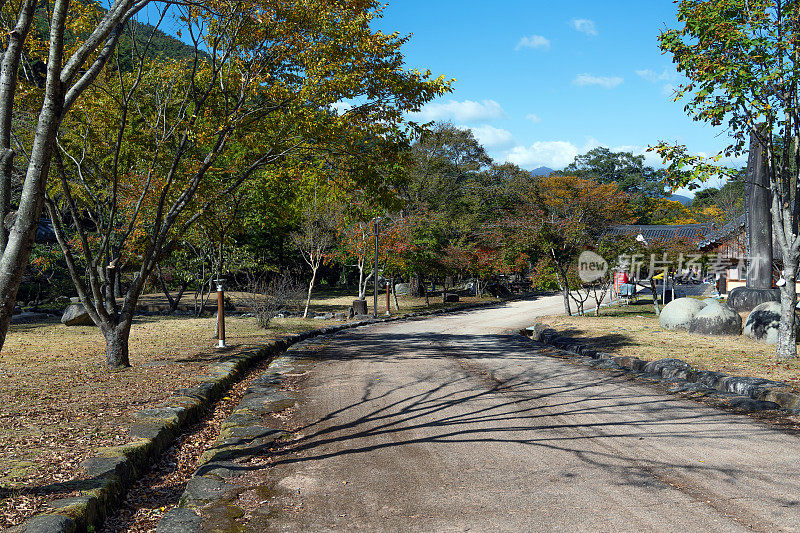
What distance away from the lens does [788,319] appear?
33.9ft

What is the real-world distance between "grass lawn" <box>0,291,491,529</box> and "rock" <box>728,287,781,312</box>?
1289cm

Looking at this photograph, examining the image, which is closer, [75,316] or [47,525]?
[47,525]

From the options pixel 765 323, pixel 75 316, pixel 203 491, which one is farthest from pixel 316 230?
pixel 203 491

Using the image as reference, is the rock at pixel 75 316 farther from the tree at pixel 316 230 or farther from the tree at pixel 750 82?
the tree at pixel 750 82

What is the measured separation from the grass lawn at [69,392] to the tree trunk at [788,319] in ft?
32.5

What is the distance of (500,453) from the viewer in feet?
16.8

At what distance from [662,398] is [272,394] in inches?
200

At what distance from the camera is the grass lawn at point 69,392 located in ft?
13.8

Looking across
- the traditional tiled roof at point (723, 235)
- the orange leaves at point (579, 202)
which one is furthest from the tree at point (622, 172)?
the traditional tiled roof at point (723, 235)

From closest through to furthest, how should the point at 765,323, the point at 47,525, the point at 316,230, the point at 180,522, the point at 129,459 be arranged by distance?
the point at 47,525, the point at 180,522, the point at 129,459, the point at 765,323, the point at 316,230

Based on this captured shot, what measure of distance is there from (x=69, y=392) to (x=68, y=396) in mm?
259

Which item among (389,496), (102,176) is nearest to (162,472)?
(389,496)

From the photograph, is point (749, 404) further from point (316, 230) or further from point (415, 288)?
point (415, 288)

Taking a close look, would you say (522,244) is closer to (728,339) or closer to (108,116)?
(728,339)
